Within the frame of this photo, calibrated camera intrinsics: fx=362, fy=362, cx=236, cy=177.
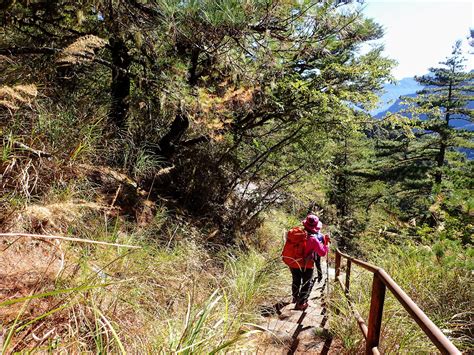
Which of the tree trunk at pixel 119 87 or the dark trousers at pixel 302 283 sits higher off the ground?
the tree trunk at pixel 119 87

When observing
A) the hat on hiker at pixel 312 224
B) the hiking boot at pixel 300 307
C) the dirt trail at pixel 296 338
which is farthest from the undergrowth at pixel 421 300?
the hat on hiker at pixel 312 224

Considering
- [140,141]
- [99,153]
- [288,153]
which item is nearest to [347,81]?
[288,153]

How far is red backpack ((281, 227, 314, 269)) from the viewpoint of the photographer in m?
5.97

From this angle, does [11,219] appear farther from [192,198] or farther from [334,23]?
[192,198]

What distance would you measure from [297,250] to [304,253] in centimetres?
13

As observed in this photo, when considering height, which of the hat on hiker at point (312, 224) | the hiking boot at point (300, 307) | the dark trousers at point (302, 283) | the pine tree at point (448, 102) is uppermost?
the pine tree at point (448, 102)

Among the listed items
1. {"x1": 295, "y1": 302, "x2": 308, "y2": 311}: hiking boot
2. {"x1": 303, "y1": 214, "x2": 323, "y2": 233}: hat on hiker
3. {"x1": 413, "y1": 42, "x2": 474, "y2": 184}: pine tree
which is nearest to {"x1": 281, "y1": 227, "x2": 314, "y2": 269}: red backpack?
{"x1": 303, "y1": 214, "x2": 323, "y2": 233}: hat on hiker

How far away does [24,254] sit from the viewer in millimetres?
3215

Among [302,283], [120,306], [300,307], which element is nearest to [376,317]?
[120,306]

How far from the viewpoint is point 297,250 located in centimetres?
604

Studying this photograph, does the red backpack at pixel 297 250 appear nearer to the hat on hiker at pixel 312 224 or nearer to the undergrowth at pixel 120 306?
the hat on hiker at pixel 312 224

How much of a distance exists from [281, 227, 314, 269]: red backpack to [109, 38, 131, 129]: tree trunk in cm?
371

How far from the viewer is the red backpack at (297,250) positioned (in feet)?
19.6

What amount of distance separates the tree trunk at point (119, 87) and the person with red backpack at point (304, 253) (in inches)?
148
